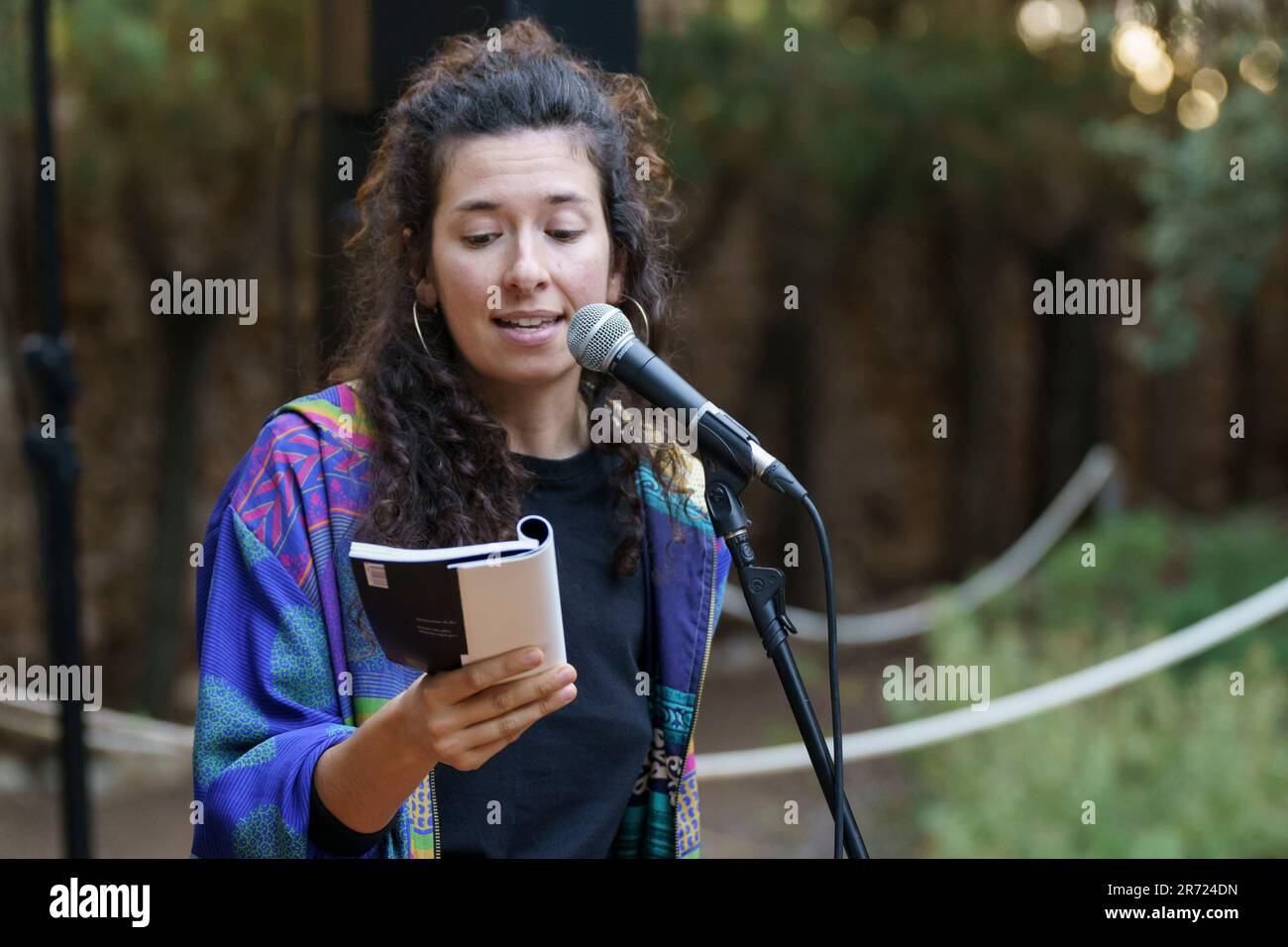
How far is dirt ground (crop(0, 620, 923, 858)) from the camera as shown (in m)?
5.28

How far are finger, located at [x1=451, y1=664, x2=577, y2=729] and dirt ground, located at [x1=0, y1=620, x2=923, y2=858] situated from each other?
144 inches

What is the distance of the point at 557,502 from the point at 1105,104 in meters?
7.67

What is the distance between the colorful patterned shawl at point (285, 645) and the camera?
1.42 metres

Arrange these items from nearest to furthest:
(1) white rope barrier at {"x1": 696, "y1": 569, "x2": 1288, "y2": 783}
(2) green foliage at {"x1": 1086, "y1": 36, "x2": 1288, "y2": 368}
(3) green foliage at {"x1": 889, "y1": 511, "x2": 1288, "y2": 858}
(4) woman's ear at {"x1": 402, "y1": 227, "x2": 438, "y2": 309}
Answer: (4) woman's ear at {"x1": 402, "y1": 227, "x2": 438, "y2": 309} < (1) white rope barrier at {"x1": 696, "y1": 569, "x2": 1288, "y2": 783} < (3) green foliage at {"x1": 889, "y1": 511, "x2": 1288, "y2": 858} < (2) green foliage at {"x1": 1086, "y1": 36, "x2": 1288, "y2": 368}

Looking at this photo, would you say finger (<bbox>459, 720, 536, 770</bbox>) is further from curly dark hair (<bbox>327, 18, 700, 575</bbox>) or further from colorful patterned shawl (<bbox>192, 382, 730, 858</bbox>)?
curly dark hair (<bbox>327, 18, 700, 575</bbox>)

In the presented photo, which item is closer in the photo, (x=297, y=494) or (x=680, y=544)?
(x=297, y=494)

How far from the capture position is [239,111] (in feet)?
22.9

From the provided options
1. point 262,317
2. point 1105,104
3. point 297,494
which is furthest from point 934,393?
point 297,494

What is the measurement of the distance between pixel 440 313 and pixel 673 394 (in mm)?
424

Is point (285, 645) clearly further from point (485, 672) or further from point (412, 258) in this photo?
point (412, 258)

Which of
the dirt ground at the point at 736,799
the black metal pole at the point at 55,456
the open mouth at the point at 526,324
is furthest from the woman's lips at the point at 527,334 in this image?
the dirt ground at the point at 736,799

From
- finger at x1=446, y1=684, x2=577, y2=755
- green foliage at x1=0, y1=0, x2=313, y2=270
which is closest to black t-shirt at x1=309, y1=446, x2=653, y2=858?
finger at x1=446, y1=684, x2=577, y2=755

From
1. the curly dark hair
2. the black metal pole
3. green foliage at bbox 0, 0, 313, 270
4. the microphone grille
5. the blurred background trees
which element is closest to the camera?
the microphone grille
